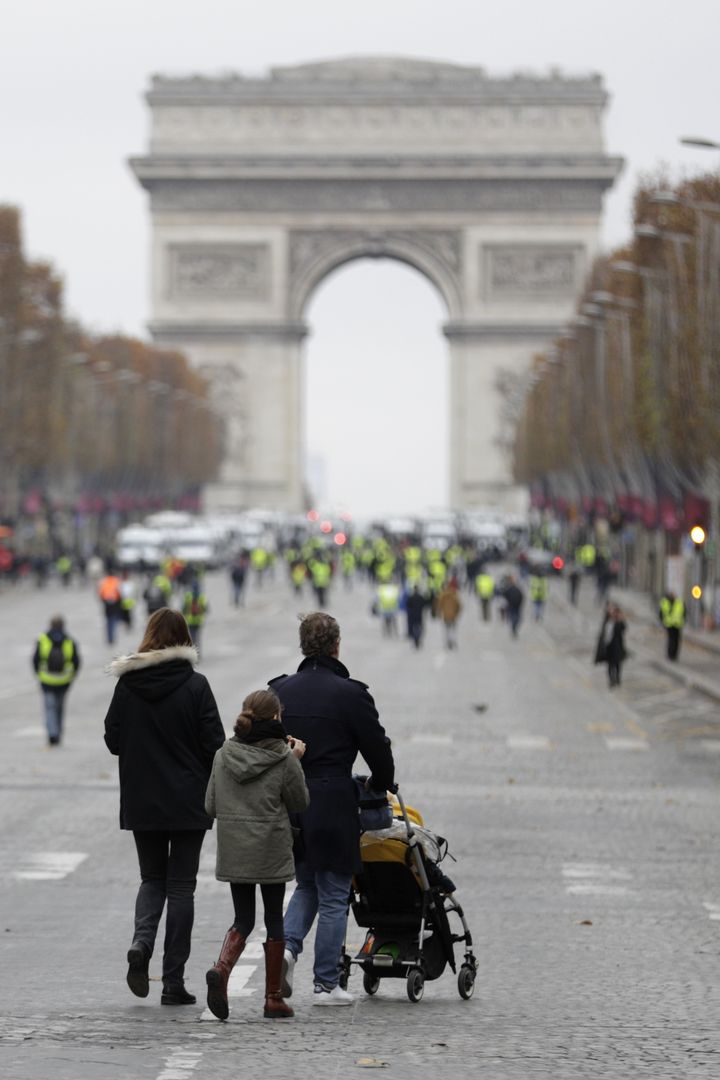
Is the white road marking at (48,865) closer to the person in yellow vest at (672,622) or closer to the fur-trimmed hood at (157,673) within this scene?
the fur-trimmed hood at (157,673)

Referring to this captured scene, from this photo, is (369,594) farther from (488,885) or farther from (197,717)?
(197,717)

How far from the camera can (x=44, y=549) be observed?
335 feet

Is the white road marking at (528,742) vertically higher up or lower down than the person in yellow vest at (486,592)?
higher up

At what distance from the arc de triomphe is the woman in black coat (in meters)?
109

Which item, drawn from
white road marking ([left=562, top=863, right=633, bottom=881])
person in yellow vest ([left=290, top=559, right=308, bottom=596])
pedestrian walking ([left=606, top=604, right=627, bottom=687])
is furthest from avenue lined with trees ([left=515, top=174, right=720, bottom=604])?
white road marking ([left=562, top=863, right=633, bottom=881])

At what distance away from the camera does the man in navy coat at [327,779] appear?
11.5 meters

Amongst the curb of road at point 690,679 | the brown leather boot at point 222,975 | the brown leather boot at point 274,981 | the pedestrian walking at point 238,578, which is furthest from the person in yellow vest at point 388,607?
the brown leather boot at point 222,975

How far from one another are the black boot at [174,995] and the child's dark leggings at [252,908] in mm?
532

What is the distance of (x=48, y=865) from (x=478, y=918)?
3464 mm

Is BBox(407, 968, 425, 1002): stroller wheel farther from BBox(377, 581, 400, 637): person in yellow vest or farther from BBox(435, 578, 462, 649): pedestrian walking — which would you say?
BBox(377, 581, 400, 637): person in yellow vest

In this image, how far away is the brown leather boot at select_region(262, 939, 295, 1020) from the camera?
11289 millimetres

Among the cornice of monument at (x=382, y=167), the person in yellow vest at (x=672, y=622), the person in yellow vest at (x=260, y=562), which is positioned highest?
the cornice of monument at (x=382, y=167)

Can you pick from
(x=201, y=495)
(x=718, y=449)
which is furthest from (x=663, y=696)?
(x=201, y=495)

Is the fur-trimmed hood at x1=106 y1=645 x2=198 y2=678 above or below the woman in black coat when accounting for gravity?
above
